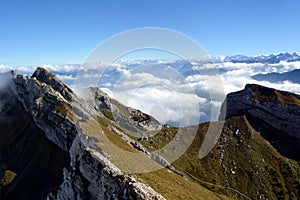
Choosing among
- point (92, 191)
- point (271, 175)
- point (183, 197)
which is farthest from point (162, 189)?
point (271, 175)

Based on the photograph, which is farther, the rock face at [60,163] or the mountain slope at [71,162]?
the mountain slope at [71,162]

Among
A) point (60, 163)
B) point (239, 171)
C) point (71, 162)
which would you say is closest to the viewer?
point (71, 162)

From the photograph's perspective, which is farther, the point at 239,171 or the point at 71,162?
the point at 239,171

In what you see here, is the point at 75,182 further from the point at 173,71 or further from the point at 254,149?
the point at 254,149

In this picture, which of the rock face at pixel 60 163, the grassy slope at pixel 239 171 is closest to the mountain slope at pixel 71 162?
the rock face at pixel 60 163

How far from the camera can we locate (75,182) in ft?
252

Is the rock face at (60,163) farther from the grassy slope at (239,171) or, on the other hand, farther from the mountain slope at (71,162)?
the grassy slope at (239,171)

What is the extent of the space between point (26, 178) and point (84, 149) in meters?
90.4

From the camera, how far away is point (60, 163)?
13238 centimetres

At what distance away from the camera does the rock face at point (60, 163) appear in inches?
2259

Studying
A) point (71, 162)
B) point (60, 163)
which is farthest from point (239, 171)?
point (71, 162)

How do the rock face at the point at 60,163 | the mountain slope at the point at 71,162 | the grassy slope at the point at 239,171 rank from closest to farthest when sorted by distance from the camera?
the rock face at the point at 60,163 → the mountain slope at the point at 71,162 → the grassy slope at the point at 239,171

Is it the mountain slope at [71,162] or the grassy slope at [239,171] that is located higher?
the mountain slope at [71,162]

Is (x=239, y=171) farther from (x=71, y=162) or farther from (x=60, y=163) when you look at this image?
(x=71, y=162)
